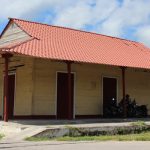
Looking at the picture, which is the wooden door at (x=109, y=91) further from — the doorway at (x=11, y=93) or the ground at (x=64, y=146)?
the ground at (x=64, y=146)

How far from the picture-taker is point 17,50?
57.0ft

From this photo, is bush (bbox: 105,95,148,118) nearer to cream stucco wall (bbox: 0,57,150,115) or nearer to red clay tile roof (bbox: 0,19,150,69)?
cream stucco wall (bbox: 0,57,150,115)

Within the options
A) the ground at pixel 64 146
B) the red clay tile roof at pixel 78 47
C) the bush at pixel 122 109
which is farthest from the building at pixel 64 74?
the ground at pixel 64 146

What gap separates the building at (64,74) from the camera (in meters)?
20.2

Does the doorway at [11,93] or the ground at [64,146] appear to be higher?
the doorway at [11,93]

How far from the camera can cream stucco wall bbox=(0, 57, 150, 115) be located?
20391mm

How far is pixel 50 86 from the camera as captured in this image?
20.8m

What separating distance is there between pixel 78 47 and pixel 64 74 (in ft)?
5.54

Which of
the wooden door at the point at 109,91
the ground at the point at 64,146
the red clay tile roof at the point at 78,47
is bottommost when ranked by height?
the ground at the point at 64,146

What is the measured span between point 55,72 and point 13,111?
2.92 meters

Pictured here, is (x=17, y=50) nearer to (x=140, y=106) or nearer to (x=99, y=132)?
(x=99, y=132)

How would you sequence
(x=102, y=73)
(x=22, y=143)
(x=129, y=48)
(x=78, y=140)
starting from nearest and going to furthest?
(x=22, y=143) → (x=78, y=140) → (x=102, y=73) → (x=129, y=48)

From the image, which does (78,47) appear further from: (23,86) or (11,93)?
(11,93)

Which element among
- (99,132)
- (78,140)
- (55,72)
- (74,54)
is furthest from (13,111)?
(78,140)
